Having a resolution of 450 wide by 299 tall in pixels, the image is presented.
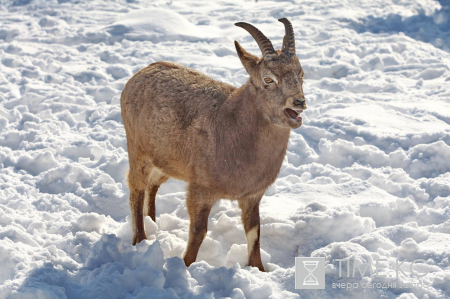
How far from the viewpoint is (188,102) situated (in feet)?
17.2

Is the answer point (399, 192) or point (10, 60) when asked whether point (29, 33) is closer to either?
point (10, 60)

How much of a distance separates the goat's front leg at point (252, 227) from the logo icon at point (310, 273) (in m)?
0.58

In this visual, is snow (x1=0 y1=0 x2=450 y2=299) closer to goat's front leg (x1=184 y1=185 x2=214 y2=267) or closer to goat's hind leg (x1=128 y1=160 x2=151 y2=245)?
goat's hind leg (x1=128 y1=160 x2=151 y2=245)

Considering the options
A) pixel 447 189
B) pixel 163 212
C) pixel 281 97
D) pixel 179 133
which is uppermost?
pixel 281 97

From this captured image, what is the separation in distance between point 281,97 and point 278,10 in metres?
10.4

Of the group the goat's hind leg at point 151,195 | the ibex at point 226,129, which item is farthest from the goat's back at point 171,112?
the goat's hind leg at point 151,195

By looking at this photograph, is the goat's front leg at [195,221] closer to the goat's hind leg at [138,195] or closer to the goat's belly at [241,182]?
the goat's belly at [241,182]

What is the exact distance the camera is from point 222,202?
6.46m

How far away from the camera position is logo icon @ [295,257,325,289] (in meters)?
4.50

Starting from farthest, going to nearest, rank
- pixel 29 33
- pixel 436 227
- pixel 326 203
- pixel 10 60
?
1. pixel 29 33
2. pixel 10 60
3. pixel 326 203
4. pixel 436 227

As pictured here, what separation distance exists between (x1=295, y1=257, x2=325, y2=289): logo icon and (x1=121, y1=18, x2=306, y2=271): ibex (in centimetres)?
64

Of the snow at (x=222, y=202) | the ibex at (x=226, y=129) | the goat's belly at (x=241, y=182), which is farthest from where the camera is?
the goat's belly at (x=241, y=182)

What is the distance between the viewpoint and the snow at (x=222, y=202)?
4617 millimetres

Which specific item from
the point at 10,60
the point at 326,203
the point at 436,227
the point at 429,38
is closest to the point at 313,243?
the point at 326,203
